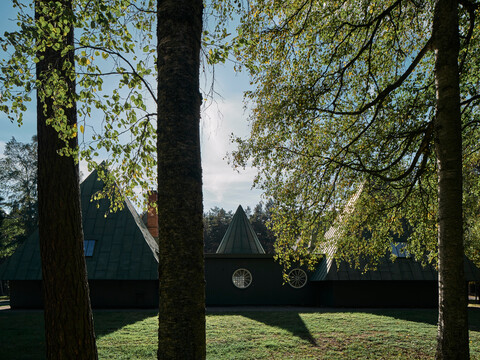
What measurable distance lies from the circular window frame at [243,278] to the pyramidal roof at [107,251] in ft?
16.0

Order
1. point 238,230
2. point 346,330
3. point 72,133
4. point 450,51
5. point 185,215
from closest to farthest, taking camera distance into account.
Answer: point 185,215 → point 72,133 → point 450,51 → point 346,330 → point 238,230

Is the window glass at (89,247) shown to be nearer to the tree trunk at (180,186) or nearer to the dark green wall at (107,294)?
the dark green wall at (107,294)

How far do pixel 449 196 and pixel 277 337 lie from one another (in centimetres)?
657

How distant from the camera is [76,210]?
4.51 meters

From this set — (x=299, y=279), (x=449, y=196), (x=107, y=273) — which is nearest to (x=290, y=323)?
(x=299, y=279)

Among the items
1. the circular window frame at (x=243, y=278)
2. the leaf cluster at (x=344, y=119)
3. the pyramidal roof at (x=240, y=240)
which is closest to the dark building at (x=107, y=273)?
the circular window frame at (x=243, y=278)

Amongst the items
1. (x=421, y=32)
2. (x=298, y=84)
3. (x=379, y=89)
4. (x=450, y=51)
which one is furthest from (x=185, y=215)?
(x=421, y=32)

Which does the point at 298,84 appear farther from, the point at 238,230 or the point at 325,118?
the point at 238,230

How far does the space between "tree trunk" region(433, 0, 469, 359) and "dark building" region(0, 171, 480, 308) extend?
12.4 metres

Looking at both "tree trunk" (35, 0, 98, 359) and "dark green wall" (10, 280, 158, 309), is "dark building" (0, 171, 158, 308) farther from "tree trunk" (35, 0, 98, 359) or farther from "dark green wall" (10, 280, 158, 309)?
"tree trunk" (35, 0, 98, 359)

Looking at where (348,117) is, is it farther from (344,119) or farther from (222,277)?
(222,277)

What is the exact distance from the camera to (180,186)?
268 centimetres

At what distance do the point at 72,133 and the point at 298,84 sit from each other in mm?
5080

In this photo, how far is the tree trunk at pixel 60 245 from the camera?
4164mm
